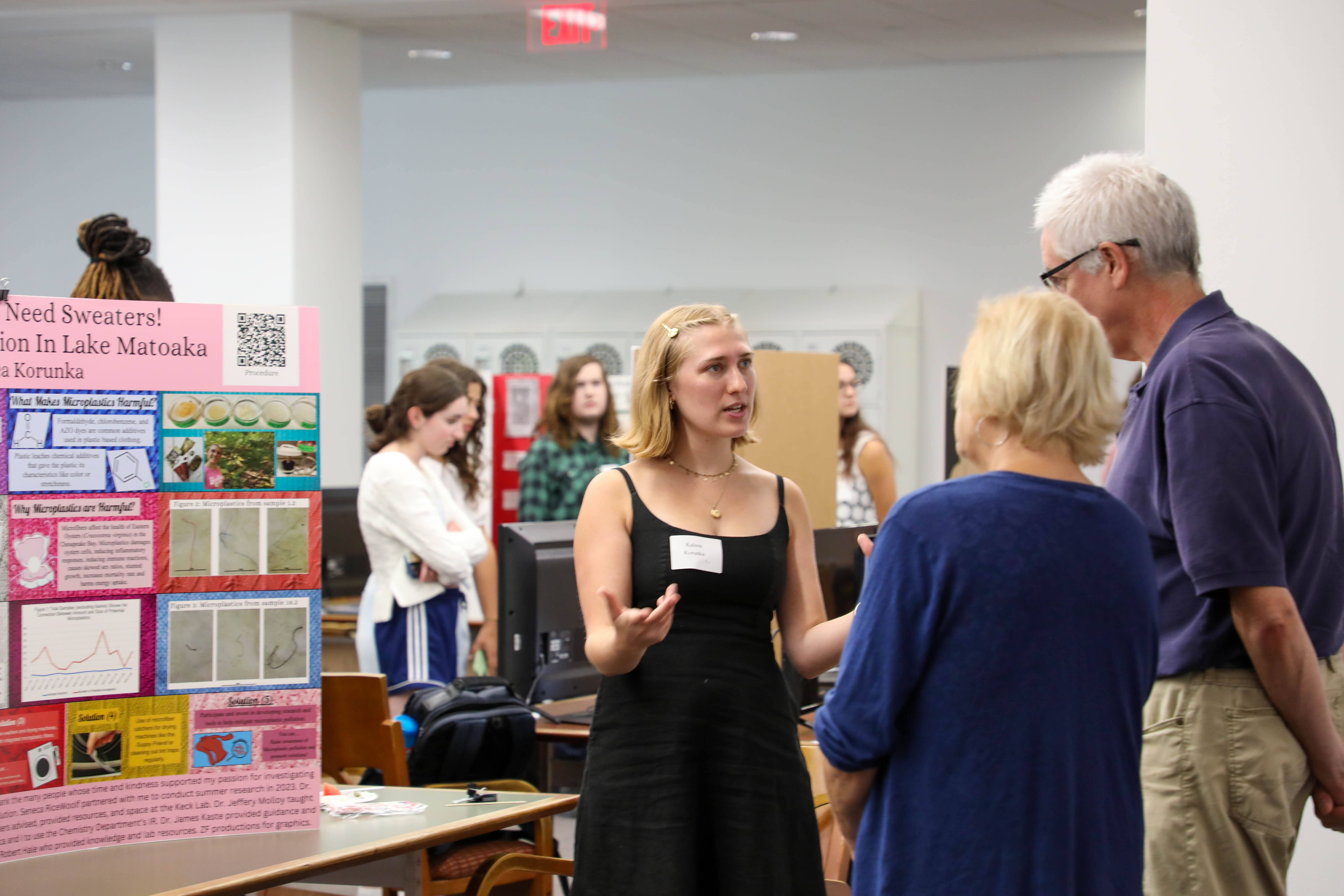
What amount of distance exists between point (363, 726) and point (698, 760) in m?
1.28

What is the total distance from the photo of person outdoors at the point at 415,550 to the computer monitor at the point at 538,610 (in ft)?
2.45

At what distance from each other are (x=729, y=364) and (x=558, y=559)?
55.2 inches

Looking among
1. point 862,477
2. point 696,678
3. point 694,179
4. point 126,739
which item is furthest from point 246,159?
point 696,678

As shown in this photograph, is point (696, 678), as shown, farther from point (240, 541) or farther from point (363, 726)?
point (363, 726)

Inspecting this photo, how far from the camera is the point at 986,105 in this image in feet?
26.9

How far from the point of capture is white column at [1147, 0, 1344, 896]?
8.86ft

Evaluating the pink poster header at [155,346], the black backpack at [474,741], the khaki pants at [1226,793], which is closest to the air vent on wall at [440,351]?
the black backpack at [474,741]

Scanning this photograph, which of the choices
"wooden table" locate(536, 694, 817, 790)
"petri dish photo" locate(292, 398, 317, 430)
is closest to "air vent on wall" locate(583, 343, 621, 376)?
"wooden table" locate(536, 694, 817, 790)

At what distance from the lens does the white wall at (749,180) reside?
8.12 meters

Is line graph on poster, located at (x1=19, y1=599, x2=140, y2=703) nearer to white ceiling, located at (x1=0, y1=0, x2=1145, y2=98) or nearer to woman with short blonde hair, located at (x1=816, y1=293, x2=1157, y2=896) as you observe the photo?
woman with short blonde hair, located at (x1=816, y1=293, x2=1157, y2=896)

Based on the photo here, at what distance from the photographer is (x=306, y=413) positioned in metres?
2.15

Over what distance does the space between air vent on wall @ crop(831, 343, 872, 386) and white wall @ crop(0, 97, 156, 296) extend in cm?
559

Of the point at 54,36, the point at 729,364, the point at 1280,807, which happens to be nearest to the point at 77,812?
the point at 729,364

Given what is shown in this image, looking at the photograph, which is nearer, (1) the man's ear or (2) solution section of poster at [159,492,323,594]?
(1) the man's ear
